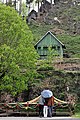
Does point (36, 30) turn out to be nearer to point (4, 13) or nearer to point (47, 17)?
point (47, 17)

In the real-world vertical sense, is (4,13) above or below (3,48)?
above

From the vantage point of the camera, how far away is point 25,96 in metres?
29.5

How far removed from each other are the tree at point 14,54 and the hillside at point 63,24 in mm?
25198

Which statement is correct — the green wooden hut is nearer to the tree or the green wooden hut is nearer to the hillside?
the hillside

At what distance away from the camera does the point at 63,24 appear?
69.9 m

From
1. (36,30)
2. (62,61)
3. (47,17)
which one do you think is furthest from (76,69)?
(47,17)

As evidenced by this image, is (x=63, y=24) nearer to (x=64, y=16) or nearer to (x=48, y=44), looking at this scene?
(x=64, y=16)

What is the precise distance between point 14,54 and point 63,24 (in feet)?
145

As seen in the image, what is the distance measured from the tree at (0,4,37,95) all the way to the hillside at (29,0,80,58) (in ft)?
82.7

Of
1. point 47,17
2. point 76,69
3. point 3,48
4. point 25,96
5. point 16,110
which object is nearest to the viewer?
point 16,110

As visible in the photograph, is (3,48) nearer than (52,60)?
Yes

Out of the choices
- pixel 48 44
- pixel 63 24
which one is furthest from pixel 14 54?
pixel 63 24

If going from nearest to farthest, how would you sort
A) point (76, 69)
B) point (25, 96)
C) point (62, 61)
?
point (25, 96) < point (76, 69) < point (62, 61)

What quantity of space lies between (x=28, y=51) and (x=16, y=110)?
5.90 meters
